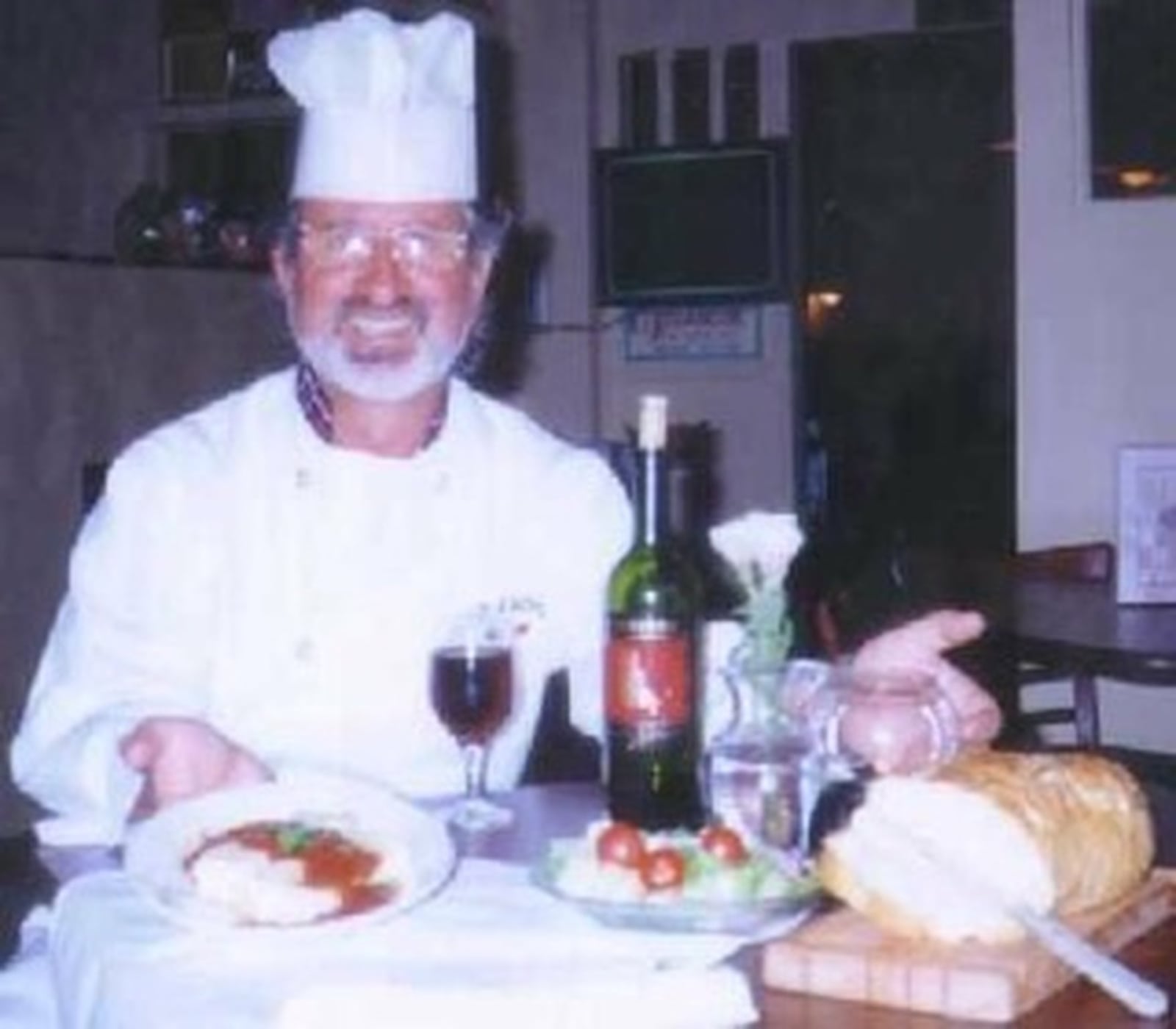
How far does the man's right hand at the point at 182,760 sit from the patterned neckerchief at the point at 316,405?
0.74 m

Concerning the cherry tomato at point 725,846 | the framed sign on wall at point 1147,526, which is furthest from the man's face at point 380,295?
the framed sign on wall at point 1147,526

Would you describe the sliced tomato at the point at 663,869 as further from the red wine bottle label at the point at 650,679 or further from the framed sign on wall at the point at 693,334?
the framed sign on wall at the point at 693,334

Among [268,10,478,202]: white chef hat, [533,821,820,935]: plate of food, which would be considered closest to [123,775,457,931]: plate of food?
[533,821,820,935]: plate of food

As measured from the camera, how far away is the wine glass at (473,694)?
1.95 metres

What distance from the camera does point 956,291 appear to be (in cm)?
734

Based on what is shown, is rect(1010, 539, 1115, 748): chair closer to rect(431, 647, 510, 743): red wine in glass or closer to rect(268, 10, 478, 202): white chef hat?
rect(268, 10, 478, 202): white chef hat

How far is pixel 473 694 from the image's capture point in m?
1.95

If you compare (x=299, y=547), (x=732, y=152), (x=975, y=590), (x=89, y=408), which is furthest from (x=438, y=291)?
(x=732, y=152)

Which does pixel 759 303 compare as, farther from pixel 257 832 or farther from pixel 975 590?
pixel 257 832

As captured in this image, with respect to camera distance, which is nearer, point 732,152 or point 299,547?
point 299,547

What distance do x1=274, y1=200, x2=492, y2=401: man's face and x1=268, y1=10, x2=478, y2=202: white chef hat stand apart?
36 mm

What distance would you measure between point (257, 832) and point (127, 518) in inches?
32.2

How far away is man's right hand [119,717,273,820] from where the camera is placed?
1.81 meters

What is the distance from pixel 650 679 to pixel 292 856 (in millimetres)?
379
